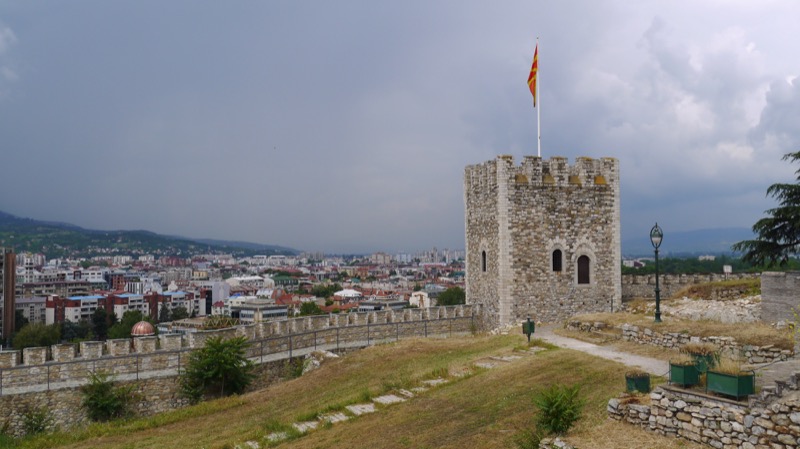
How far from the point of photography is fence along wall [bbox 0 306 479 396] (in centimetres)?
1683

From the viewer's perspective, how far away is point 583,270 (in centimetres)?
2405

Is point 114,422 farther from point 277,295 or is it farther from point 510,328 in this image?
point 277,295

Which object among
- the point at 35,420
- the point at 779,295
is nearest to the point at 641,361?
the point at 779,295

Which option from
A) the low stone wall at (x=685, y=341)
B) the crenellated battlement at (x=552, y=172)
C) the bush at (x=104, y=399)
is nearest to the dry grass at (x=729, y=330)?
the low stone wall at (x=685, y=341)

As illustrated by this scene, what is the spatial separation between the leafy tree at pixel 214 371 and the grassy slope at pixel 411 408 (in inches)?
40.7

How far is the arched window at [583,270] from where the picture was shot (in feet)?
78.6

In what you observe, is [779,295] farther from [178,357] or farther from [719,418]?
[178,357]

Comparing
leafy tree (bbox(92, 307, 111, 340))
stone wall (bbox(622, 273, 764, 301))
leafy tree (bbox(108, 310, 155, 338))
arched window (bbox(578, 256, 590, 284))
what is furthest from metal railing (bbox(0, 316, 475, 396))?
leafy tree (bbox(92, 307, 111, 340))

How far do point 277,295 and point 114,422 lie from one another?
123 m

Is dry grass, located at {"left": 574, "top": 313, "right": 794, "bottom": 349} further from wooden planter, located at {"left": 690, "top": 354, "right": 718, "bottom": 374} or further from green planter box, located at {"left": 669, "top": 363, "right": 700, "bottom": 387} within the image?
green planter box, located at {"left": 669, "top": 363, "right": 700, "bottom": 387}

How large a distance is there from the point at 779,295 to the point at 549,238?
8.12 meters

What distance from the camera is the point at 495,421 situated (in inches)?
420

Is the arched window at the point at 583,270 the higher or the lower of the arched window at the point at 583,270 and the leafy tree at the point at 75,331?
the higher

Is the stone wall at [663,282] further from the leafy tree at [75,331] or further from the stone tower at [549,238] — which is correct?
the leafy tree at [75,331]
